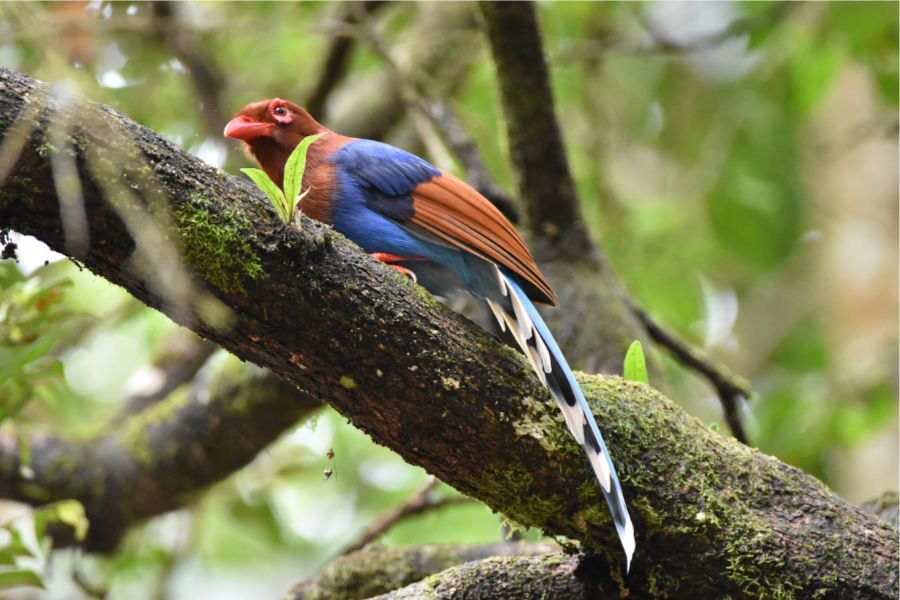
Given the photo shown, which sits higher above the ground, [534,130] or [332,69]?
[332,69]

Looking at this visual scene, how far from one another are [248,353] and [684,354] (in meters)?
2.81

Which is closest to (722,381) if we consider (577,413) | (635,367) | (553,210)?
(553,210)

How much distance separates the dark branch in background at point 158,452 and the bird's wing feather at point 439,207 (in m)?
1.59

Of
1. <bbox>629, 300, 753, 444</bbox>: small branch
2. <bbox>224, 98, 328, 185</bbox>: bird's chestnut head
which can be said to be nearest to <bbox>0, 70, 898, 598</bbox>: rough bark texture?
<bbox>224, 98, 328, 185</bbox>: bird's chestnut head

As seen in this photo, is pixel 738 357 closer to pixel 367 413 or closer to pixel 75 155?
pixel 367 413

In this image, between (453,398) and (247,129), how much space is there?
1655 mm

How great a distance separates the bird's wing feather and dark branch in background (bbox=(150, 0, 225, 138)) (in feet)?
7.04

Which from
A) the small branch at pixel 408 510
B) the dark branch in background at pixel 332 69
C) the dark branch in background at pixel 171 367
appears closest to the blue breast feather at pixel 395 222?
the small branch at pixel 408 510

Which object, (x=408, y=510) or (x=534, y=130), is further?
(x=408, y=510)

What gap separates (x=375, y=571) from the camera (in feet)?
12.6

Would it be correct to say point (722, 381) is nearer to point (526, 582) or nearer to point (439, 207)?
point (439, 207)

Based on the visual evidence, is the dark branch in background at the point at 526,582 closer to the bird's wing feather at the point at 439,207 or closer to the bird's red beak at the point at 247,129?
the bird's wing feather at the point at 439,207

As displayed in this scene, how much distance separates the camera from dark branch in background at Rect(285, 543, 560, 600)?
12.4ft

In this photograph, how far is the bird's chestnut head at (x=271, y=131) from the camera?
3.73m
